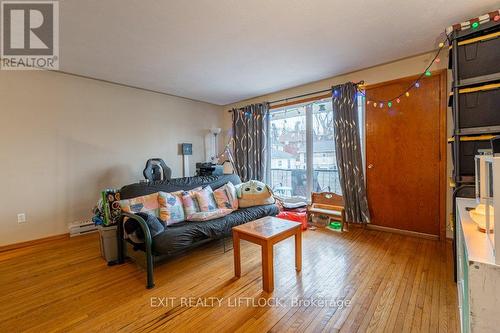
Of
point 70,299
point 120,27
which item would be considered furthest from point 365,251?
point 120,27

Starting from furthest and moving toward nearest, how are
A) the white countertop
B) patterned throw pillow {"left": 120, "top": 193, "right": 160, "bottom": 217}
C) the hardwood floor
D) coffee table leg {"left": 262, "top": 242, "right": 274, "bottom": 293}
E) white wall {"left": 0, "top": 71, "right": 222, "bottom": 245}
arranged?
1. white wall {"left": 0, "top": 71, "right": 222, "bottom": 245}
2. patterned throw pillow {"left": 120, "top": 193, "right": 160, "bottom": 217}
3. coffee table leg {"left": 262, "top": 242, "right": 274, "bottom": 293}
4. the hardwood floor
5. the white countertop

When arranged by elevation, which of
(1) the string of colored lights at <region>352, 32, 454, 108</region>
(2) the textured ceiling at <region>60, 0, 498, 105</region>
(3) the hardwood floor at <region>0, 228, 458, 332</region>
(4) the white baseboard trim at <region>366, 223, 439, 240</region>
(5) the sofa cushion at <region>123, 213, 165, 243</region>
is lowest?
(3) the hardwood floor at <region>0, 228, 458, 332</region>

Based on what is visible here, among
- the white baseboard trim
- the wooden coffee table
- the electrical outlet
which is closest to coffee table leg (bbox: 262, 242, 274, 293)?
the wooden coffee table

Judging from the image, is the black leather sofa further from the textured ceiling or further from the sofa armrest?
the textured ceiling

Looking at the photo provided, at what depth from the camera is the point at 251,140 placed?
15.0 feet

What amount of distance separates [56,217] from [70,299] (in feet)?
6.19

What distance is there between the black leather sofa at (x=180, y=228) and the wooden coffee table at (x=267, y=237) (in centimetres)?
46

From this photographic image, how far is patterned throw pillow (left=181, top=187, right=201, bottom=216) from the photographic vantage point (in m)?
2.76

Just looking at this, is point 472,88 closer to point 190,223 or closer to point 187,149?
point 190,223

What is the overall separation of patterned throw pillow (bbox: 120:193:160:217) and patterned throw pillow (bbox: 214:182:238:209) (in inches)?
32.0

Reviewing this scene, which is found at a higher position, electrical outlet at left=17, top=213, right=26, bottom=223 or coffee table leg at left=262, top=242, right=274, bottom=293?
electrical outlet at left=17, top=213, right=26, bottom=223

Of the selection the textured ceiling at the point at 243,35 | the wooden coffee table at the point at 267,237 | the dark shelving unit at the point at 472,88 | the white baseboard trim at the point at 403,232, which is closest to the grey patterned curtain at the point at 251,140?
the textured ceiling at the point at 243,35

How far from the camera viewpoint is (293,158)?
13.9 ft

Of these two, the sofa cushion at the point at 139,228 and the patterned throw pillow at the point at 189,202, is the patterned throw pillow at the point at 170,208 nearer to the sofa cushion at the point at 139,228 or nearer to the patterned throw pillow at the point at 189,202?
the patterned throw pillow at the point at 189,202
